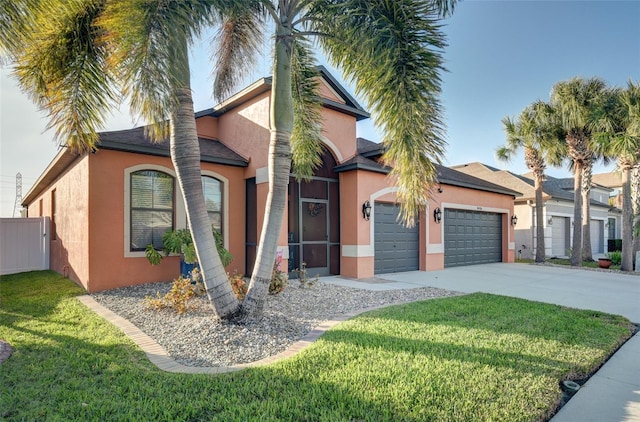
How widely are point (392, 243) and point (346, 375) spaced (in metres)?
8.80

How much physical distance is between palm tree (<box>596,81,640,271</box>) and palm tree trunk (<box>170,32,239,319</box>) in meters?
16.6

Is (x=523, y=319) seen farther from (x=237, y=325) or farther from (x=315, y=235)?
(x=315, y=235)

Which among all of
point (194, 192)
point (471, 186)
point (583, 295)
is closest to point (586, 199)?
point (471, 186)

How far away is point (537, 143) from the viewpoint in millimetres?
16812

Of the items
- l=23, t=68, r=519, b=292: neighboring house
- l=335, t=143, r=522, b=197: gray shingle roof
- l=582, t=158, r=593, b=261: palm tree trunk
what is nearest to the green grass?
l=23, t=68, r=519, b=292: neighboring house

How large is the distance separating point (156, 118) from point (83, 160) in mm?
6024

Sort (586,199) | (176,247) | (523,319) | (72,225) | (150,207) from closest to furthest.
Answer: (523,319) < (176,247) < (150,207) < (72,225) < (586,199)

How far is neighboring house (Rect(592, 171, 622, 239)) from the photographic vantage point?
29.0 metres

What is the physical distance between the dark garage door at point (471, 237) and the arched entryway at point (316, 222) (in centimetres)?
524

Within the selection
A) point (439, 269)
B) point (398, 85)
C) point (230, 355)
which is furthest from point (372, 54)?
point (439, 269)

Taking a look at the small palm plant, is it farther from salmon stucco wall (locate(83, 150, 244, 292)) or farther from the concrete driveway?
the concrete driveway

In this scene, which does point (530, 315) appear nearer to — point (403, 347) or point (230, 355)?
point (403, 347)

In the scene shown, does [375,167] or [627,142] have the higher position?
[627,142]

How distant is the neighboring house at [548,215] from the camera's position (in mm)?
20656
